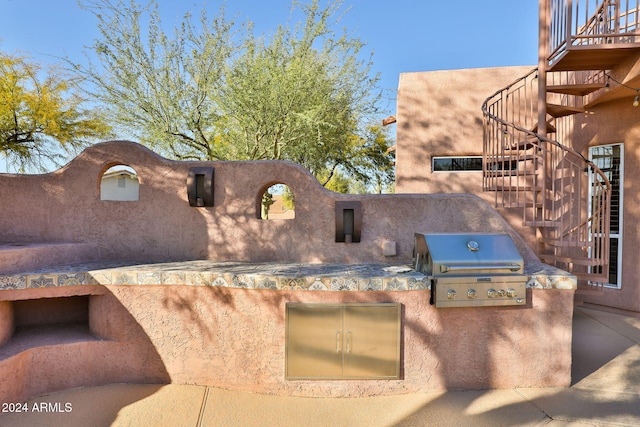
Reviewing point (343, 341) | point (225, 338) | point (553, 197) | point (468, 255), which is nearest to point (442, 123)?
point (553, 197)

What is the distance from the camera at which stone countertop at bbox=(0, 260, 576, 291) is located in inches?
133

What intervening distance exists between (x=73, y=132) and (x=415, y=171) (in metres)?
9.72

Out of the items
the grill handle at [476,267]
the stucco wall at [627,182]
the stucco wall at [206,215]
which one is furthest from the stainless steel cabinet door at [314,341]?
the stucco wall at [627,182]

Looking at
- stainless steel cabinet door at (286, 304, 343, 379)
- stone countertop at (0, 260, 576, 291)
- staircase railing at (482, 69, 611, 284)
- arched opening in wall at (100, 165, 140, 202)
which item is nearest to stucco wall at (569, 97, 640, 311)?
staircase railing at (482, 69, 611, 284)

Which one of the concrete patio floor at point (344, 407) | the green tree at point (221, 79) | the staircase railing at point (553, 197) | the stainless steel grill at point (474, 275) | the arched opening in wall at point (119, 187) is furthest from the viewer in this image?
the arched opening in wall at point (119, 187)

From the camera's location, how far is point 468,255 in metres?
3.48

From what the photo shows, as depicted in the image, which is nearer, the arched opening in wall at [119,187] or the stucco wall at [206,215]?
the stucco wall at [206,215]

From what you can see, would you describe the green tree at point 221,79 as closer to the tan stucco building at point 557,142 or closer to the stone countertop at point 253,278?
the tan stucco building at point 557,142

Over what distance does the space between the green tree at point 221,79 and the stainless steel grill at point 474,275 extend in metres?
4.58

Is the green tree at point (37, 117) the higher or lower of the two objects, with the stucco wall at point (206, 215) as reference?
higher

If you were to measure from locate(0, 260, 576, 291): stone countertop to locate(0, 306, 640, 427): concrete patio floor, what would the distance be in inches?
44.8

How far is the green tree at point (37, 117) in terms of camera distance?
8727 mm

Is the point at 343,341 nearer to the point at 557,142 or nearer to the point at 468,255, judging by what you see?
the point at 468,255

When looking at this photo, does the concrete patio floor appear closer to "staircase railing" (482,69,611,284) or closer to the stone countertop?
A: the stone countertop
